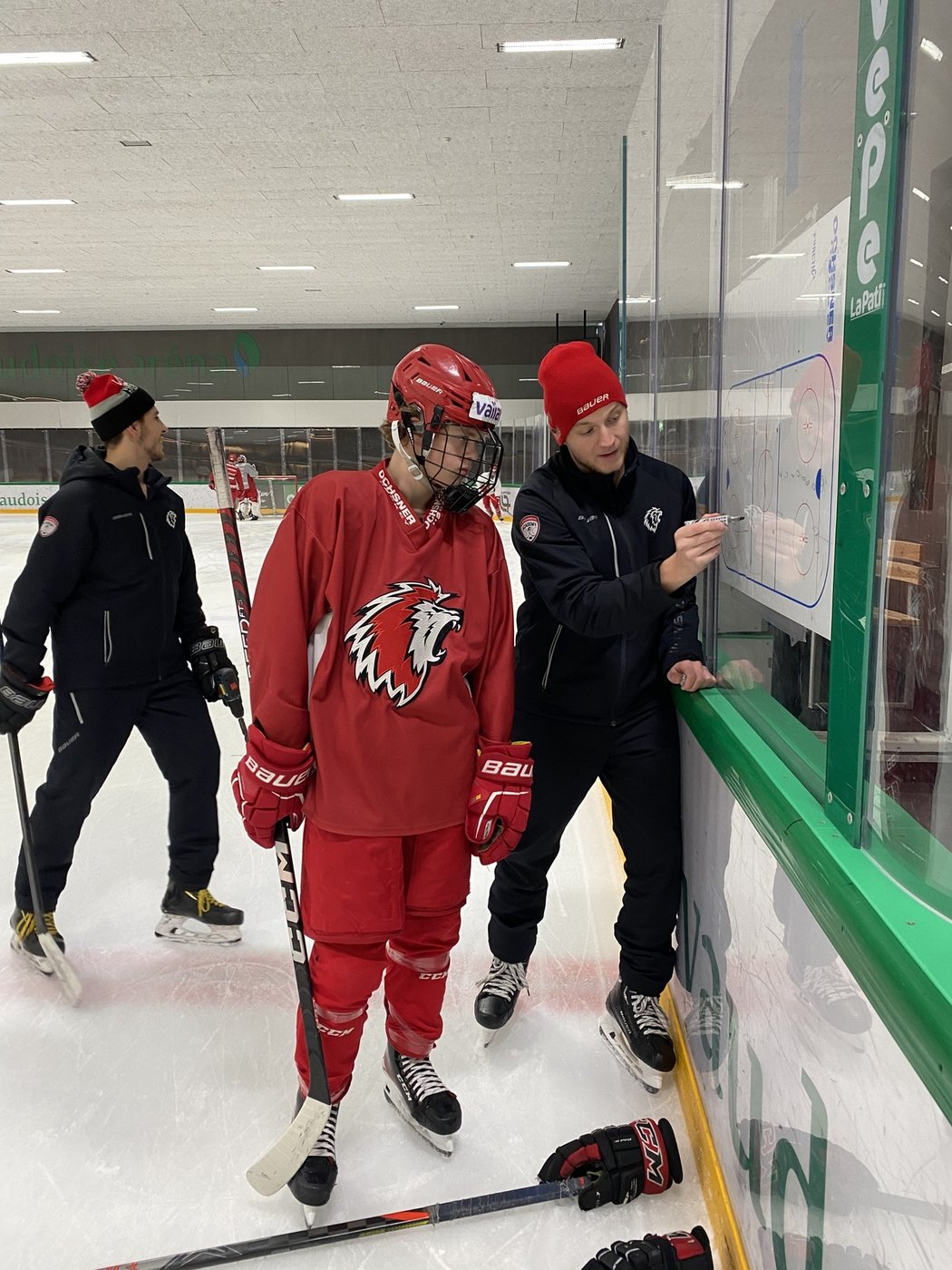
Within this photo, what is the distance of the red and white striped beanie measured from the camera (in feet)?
6.64

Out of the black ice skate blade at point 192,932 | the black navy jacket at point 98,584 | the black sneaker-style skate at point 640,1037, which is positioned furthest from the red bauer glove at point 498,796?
the black ice skate blade at point 192,932

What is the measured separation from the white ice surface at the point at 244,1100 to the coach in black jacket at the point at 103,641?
295 mm

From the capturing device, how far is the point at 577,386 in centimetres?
157

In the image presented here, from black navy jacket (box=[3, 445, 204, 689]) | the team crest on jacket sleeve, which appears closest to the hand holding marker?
the team crest on jacket sleeve

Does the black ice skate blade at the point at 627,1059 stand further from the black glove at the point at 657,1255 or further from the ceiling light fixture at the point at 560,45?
the ceiling light fixture at the point at 560,45

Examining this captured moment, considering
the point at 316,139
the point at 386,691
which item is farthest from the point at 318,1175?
the point at 316,139

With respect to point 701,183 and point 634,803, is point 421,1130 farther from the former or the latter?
point 701,183

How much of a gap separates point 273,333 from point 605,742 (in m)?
15.5

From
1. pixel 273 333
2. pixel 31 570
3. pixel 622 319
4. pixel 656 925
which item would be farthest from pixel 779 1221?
pixel 273 333

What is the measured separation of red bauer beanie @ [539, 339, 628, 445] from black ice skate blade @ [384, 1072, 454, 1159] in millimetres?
1238

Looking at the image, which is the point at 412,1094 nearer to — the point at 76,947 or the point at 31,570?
the point at 76,947

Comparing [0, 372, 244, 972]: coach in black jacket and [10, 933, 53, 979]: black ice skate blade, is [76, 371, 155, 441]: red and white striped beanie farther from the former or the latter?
[10, 933, 53, 979]: black ice skate blade

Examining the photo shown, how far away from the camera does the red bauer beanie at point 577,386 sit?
156cm

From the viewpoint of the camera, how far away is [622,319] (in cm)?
334
